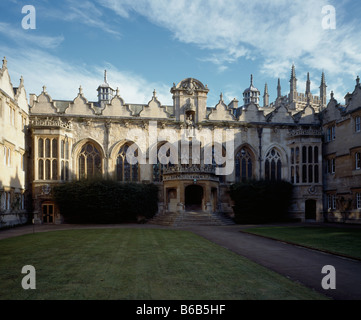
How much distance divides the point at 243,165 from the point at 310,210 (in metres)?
8.63

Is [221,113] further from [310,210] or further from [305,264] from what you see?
[305,264]

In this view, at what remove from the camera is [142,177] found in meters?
34.4

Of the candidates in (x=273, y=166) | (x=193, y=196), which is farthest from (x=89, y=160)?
(x=273, y=166)

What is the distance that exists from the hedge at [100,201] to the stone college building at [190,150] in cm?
150

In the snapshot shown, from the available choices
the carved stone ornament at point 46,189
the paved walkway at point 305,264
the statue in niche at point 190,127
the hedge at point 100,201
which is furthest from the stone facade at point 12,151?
the paved walkway at point 305,264

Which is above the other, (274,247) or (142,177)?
(142,177)

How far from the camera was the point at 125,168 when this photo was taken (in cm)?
3469

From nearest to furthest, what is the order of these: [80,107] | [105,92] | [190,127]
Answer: [80,107], [190,127], [105,92]

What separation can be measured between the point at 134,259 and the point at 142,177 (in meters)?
23.3

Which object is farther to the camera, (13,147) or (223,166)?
(223,166)

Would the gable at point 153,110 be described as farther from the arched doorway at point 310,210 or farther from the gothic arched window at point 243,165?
the arched doorway at point 310,210

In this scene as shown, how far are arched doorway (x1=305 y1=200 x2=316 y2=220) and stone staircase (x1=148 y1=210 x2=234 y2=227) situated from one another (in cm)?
960
